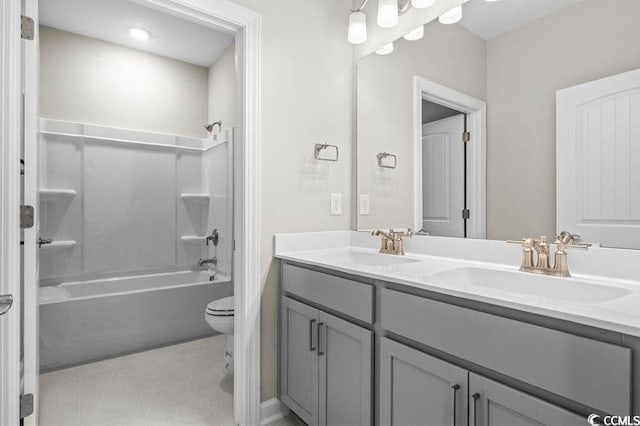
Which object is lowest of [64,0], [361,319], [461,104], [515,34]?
[361,319]

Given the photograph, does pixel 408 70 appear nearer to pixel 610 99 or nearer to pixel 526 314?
pixel 610 99

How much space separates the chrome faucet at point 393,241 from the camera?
6.03 ft

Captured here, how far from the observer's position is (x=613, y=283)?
3.63 ft

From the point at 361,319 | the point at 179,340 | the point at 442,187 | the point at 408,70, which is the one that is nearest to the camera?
the point at 361,319

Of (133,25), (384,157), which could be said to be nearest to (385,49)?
(384,157)

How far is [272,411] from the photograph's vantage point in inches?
71.5

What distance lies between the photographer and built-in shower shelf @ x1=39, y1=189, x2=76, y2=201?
2.82 m

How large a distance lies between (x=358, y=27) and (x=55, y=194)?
2715 mm

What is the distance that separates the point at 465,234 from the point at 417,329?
68 centimetres

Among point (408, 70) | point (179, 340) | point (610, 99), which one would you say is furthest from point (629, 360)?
point (179, 340)

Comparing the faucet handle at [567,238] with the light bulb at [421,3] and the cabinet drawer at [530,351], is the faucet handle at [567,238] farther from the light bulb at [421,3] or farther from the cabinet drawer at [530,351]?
the light bulb at [421,3]

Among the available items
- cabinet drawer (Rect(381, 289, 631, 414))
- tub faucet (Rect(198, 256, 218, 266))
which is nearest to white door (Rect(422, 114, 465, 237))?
cabinet drawer (Rect(381, 289, 631, 414))

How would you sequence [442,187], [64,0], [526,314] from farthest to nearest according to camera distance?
[64,0] < [442,187] < [526,314]

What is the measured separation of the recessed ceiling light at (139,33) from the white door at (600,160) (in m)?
3.15
